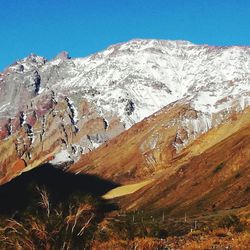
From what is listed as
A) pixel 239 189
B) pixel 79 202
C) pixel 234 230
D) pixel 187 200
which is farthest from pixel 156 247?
pixel 187 200

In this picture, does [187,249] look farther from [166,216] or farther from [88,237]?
[166,216]

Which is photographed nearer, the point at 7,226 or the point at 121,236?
the point at 7,226

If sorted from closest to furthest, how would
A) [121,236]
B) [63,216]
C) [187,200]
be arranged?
1. [63,216]
2. [121,236]
3. [187,200]

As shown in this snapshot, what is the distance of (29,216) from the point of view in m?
26.1

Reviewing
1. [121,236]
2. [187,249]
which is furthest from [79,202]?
[121,236]

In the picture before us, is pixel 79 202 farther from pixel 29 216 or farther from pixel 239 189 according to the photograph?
pixel 239 189

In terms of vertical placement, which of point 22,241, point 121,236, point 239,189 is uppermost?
point 22,241

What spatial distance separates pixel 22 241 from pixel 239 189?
15722 cm

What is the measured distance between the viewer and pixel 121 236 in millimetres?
42969

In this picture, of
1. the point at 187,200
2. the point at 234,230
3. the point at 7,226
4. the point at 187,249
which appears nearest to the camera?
the point at 7,226

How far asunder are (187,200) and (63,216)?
570 feet

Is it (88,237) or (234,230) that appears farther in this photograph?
(234,230)

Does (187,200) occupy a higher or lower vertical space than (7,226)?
lower

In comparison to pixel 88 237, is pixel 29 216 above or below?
above
